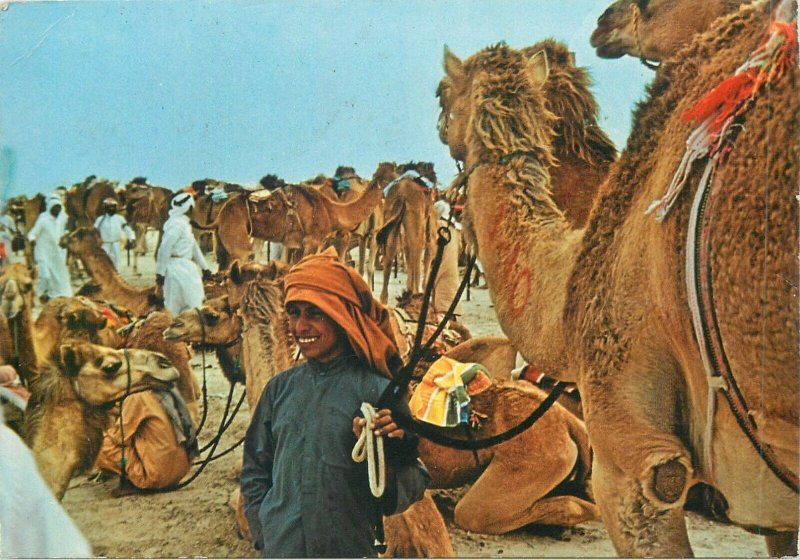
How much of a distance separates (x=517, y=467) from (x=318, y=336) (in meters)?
1.21

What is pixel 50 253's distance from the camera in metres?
4.67

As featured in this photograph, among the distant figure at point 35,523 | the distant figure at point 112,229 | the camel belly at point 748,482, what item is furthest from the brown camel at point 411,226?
the distant figure at point 35,523

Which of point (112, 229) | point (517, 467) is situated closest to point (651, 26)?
point (517, 467)

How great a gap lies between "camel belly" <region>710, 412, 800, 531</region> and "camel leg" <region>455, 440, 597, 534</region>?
0.75 metres

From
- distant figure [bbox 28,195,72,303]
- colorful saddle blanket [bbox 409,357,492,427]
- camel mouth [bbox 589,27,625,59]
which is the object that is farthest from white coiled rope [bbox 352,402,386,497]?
camel mouth [bbox 589,27,625,59]

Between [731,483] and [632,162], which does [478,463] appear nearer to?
[731,483]

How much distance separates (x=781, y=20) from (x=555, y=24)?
1.03 meters

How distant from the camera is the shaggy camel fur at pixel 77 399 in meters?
4.62

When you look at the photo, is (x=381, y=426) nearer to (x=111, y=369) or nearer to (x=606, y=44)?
(x=111, y=369)

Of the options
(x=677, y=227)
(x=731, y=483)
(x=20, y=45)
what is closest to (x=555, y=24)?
(x=677, y=227)

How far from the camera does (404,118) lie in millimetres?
4473

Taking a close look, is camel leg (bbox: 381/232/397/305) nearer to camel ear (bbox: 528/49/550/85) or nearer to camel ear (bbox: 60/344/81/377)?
camel ear (bbox: 528/49/550/85)

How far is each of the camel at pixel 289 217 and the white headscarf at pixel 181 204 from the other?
0.37 ft

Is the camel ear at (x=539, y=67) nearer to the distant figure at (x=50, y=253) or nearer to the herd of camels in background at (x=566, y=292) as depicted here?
the herd of camels in background at (x=566, y=292)
